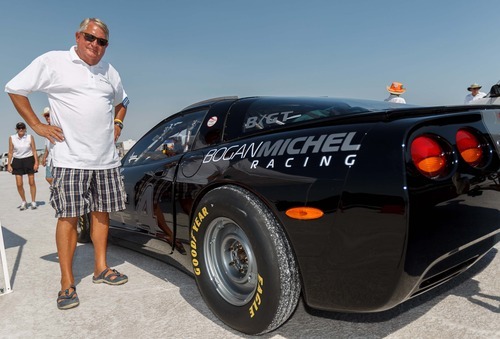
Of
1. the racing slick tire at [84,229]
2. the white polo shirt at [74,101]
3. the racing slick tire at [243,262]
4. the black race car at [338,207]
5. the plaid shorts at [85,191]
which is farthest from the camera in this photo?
the racing slick tire at [84,229]

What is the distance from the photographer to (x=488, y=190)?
1.56m

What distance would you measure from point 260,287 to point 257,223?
28 centimetres

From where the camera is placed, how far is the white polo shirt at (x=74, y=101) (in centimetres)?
244

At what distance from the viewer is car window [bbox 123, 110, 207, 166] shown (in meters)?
2.61

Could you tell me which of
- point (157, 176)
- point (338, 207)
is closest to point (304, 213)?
point (338, 207)

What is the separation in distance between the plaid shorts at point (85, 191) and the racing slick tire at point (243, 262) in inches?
37.3

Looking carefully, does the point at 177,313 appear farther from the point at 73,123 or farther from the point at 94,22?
the point at 94,22

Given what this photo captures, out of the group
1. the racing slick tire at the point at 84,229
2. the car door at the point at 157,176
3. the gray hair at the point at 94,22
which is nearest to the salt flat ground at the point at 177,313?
the car door at the point at 157,176

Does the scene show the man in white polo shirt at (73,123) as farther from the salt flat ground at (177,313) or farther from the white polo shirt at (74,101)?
the salt flat ground at (177,313)

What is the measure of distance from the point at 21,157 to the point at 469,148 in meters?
7.34

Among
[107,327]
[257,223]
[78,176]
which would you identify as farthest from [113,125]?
[257,223]

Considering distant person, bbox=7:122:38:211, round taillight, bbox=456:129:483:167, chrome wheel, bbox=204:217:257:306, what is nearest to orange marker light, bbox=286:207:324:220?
chrome wheel, bbox=204:217:257:306

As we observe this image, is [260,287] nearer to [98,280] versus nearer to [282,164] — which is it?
[282,164]

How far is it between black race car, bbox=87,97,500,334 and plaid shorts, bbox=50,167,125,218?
32.8 inches
